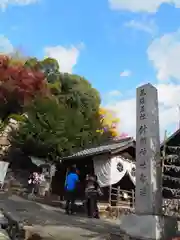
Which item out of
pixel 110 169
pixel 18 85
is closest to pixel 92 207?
pixel 110 169

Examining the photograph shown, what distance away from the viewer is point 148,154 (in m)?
8.18

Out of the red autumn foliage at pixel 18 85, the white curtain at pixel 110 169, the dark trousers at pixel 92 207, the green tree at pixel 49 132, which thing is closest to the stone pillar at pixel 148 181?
the dark trousers at pixel 92 207

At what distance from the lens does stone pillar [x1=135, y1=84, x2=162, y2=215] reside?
7.84 meters

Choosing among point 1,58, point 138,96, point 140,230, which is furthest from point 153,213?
point 1,58

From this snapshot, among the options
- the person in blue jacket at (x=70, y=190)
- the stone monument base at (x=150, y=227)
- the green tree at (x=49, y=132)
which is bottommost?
the stone monument base at (x=150, y=227)

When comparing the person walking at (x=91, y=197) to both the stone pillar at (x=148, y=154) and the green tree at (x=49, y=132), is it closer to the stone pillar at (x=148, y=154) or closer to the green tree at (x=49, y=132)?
the stone pillar at (x=148, y=154)

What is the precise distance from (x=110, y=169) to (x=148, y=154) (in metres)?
8.56

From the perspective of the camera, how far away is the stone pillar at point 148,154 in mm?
7840

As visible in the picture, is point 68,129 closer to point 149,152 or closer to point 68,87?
point 68,87

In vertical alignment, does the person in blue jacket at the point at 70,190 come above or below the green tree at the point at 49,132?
below

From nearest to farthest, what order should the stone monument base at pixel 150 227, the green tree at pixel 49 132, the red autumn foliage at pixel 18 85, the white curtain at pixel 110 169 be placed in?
1. the stone monument base at pixel 150 227
2. the white curtain at pixel 110 169
3. the green tree at pixel 49 132
4. the red autumn foliage at pixel 18 85

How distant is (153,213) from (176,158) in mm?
1576

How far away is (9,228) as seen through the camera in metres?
7.93

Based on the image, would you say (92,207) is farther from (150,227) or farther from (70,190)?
(150,227)
